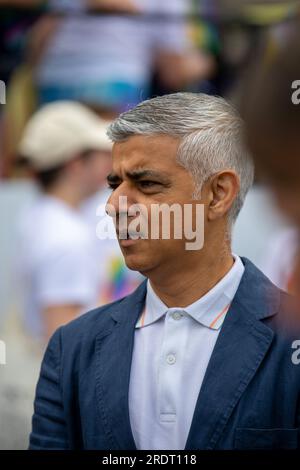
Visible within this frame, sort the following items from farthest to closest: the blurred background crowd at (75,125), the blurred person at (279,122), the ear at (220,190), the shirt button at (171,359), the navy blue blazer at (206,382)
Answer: the blurred background crowd at (75,125) → the ear at (220,190) → the shirt button at (171,359) → the navy blue blazer at (206,382) → the blurred person at (279,122)

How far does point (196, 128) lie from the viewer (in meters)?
2.25

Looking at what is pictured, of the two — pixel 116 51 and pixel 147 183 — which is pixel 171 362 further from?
pixel 116 51

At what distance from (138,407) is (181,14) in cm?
356

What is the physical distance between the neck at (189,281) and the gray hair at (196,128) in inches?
7.2

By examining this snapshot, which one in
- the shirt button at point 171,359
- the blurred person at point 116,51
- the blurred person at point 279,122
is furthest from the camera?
the blurred person at point 116,51

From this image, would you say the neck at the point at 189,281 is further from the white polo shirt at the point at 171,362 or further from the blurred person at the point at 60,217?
the blurred person at the point at 60,217

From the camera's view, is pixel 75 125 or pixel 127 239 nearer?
pixel 127 239

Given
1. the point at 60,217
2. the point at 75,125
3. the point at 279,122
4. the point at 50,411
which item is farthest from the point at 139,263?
the point at 75,125

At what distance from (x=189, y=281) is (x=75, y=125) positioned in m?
2.16

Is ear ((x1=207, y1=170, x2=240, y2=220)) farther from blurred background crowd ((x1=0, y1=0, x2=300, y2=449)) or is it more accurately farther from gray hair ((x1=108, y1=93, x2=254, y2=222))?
blurred background crowd ((x1=0, y1=0, x2=300, y2=449))

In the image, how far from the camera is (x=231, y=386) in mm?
2100

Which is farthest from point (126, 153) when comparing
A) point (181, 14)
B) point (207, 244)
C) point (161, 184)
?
point (181, 14)

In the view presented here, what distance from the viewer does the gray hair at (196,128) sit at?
223 cm

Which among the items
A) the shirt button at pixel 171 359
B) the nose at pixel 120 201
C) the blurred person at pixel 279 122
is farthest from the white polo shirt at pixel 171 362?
the blurred person at pixel 279 122
